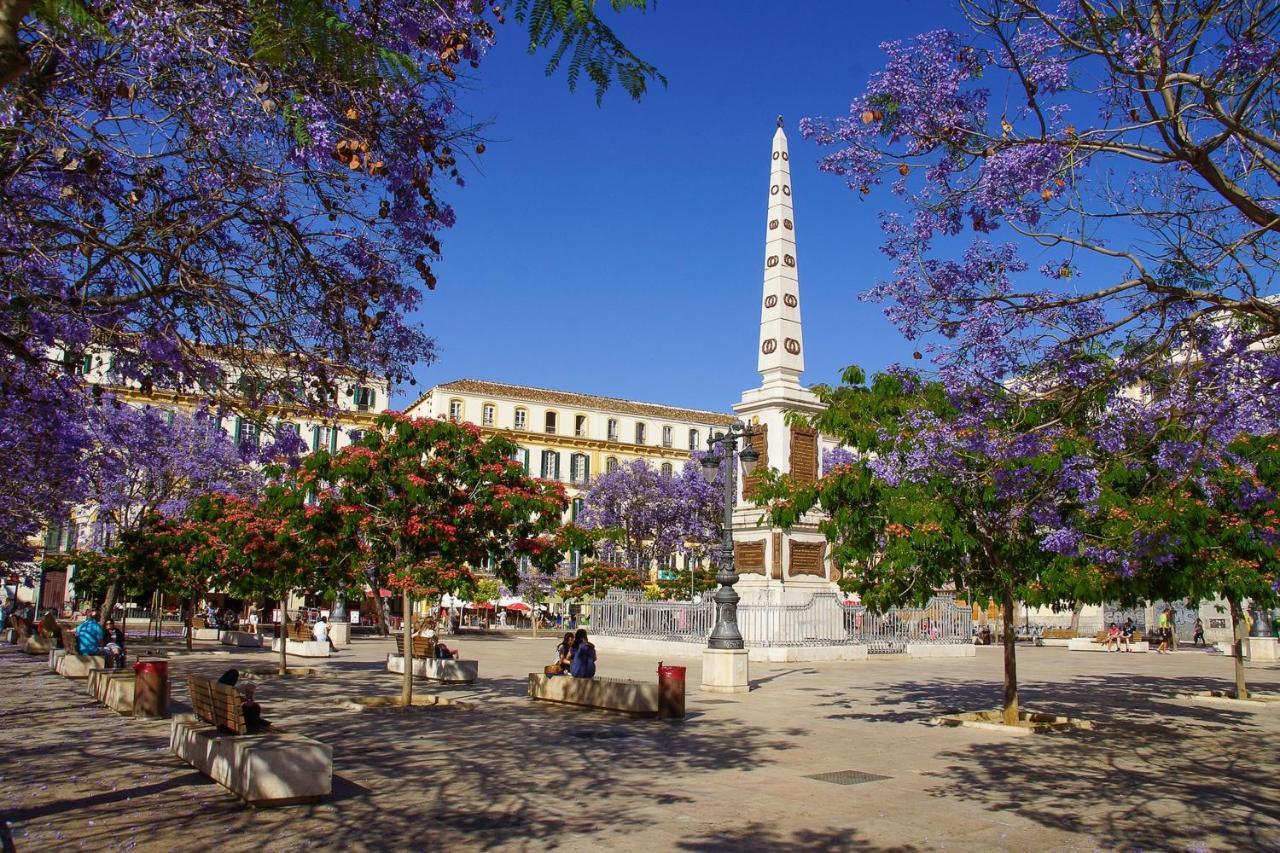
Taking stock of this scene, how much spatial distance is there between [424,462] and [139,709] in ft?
16.8

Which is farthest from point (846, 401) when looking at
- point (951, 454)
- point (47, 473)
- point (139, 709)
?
point (47, 473)

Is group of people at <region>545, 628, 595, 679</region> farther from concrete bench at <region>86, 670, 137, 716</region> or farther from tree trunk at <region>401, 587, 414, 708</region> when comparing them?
concrete bench at <region>86, 670, 137, 716</region>

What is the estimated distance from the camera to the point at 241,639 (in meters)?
34.2

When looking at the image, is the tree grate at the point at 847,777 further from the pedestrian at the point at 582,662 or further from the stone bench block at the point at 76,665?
the stone bench block at the point at 76,665

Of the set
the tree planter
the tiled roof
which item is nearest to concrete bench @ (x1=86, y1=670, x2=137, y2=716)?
the tree planter

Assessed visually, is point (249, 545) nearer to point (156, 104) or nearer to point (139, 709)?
point (139, 709)

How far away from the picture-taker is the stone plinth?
3234 cm

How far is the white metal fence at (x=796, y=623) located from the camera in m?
27.4

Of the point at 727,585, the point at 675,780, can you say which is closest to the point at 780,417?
the point at 727,585

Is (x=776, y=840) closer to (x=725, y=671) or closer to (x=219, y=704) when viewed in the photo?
(x=219, y=704)

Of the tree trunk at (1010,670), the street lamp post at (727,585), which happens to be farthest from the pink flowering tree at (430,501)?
the tree trunk at (1010,670)

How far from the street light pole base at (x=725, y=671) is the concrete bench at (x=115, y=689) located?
9.42 metres

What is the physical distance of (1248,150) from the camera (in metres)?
6.80

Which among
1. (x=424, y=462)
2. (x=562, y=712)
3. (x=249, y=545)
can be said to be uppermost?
(x=424, y=462)
